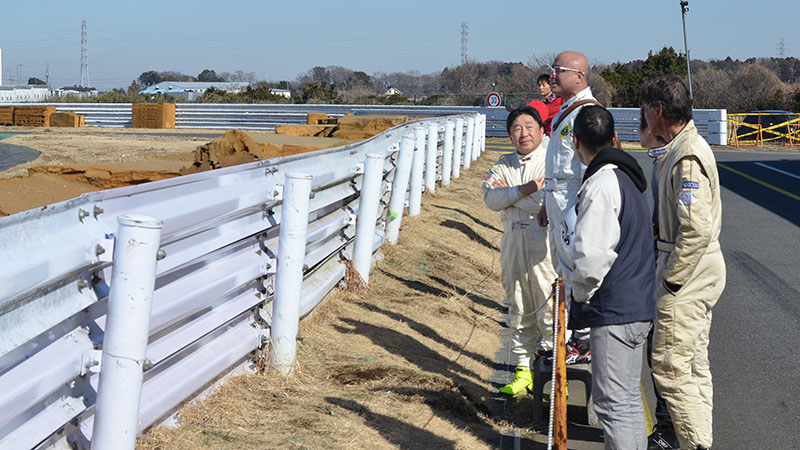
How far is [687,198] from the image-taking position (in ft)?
15.7

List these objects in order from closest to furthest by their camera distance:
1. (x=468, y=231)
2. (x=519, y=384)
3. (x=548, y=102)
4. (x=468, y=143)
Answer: (x=519, y=384)
(x=548, y=102)
(x=468, y=231)
(x=468, y=143)

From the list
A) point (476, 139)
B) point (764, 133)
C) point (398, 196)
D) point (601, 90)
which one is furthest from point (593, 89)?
point (398, 196)

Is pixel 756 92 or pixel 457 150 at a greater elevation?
pixel 756 92

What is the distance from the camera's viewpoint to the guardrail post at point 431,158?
46.4 feet

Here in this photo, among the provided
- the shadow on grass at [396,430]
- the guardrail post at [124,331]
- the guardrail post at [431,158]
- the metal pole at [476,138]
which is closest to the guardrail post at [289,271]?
the shadow on grass at [396,430]

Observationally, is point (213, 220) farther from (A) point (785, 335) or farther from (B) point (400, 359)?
(A) point (785, 335)

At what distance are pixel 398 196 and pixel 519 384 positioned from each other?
13.4 feet

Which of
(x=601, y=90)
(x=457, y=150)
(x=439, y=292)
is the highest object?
(x=601, y=90)

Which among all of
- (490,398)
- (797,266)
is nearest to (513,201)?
(490,398)

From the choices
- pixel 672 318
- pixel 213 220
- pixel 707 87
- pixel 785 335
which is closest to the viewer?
pixel 213 220

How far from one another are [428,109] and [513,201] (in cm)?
3227

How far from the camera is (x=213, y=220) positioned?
4574 millimetres

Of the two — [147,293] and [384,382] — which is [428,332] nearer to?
[384,382]

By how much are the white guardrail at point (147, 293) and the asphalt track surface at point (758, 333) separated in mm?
2005
